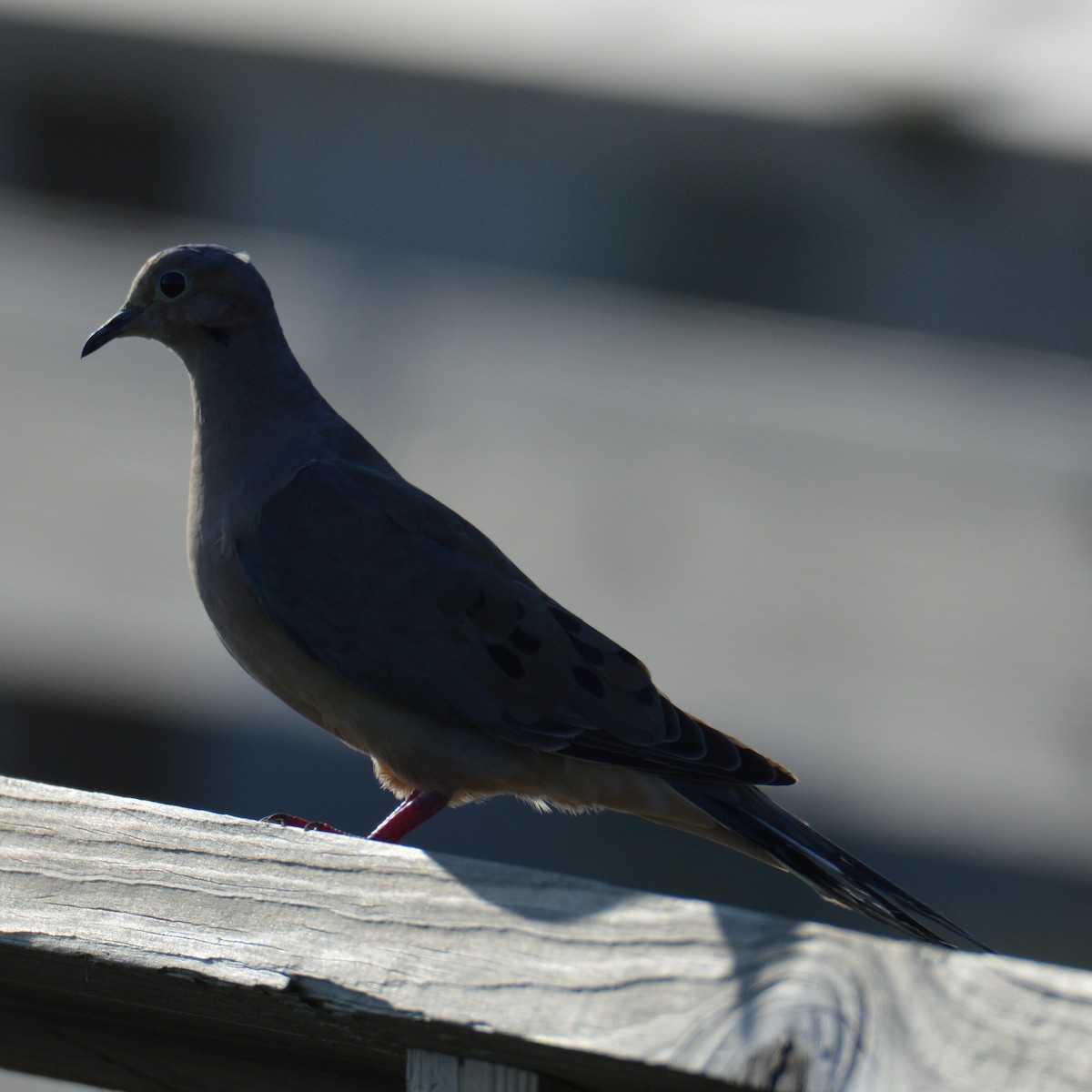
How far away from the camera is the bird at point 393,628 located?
2578 mm

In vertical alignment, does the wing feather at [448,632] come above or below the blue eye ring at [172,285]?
below

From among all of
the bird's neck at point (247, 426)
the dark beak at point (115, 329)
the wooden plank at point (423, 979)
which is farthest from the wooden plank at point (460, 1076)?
the dark beak at point (115, 329)

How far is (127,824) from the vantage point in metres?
1.80

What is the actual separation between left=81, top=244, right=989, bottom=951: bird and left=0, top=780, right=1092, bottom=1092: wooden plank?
0.73 meters

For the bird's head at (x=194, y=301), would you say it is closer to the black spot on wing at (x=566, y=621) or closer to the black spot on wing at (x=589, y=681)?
the black spot on wing at (x=566, y=621)

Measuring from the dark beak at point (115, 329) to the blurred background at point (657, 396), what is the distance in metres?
2.62

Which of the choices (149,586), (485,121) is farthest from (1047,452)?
(149,586)

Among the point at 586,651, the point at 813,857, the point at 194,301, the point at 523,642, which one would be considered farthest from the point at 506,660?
the point at 194,301

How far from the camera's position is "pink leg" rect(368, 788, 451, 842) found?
270 cm

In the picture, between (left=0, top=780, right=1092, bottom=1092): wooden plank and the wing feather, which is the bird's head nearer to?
the wing feather

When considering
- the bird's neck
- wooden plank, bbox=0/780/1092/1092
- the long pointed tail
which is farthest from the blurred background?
wooden plank, bbox=0/780/1092/1092

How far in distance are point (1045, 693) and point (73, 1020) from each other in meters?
4.57

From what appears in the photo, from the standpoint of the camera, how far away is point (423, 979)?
5.02 ft

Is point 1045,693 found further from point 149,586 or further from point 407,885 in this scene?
point 407,885
